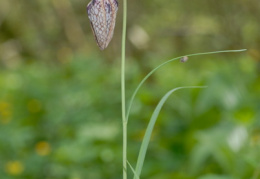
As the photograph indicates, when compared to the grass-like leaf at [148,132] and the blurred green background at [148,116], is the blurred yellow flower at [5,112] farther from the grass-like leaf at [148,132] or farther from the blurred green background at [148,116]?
the grass-like leaf at [148,132]

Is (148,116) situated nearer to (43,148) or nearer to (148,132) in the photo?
(43,148)

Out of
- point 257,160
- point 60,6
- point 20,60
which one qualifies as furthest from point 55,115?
point 20,60

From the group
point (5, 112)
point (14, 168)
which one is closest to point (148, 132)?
point (14, 168)

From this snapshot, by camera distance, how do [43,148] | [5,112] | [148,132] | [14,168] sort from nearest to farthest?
[148,132] < [14,168] < [43,148] < [5,112]

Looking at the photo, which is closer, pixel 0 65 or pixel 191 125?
pixel 191 125

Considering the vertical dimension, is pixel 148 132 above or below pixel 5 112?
above

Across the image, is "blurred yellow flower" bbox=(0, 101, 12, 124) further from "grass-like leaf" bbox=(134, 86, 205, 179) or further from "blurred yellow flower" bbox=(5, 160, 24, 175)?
"grass-like leaf" bbox=(134, 86, 205, 179)

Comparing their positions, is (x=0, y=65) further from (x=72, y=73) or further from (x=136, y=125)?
(x=136, y=125)
